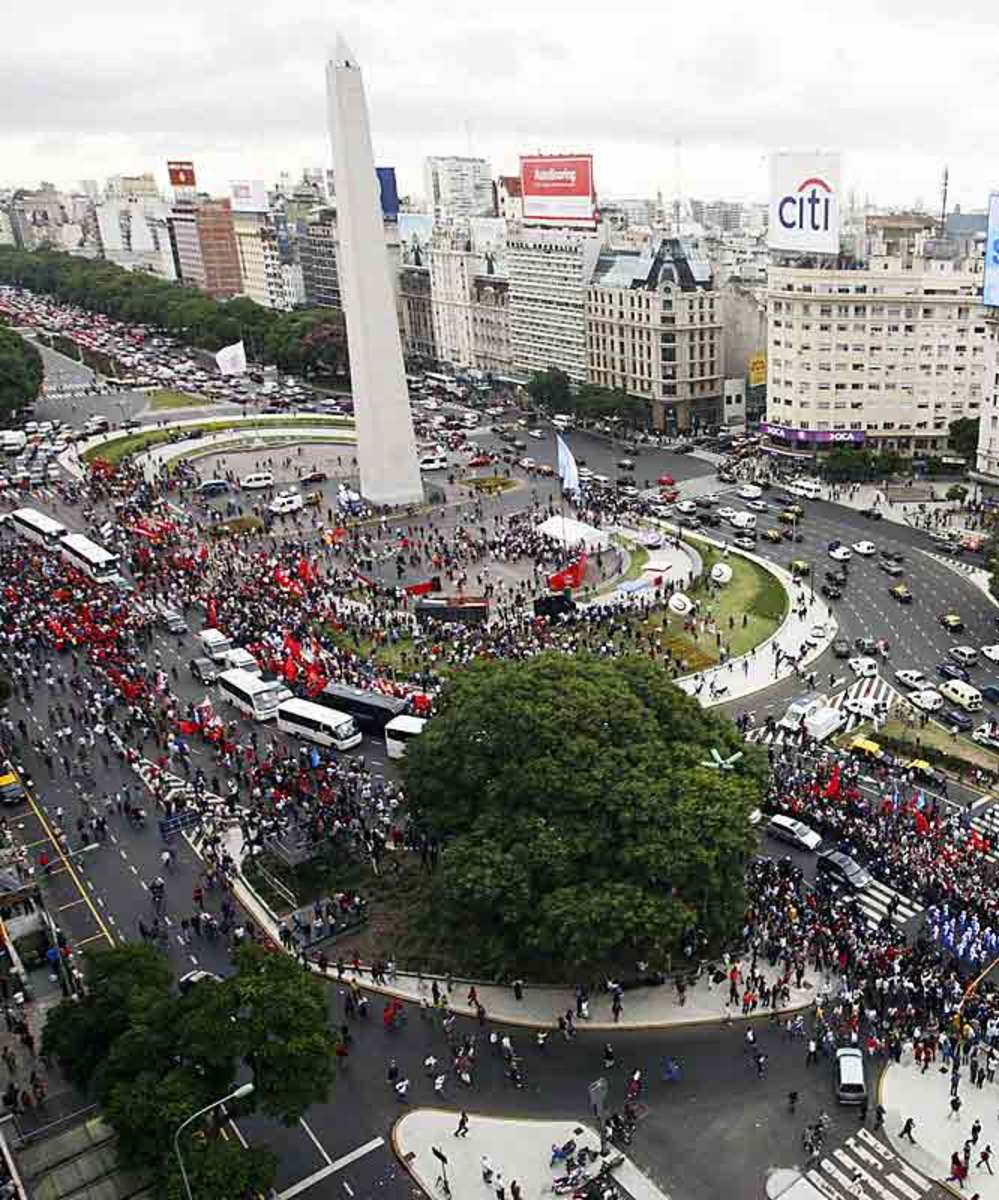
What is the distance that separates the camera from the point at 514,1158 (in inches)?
1134

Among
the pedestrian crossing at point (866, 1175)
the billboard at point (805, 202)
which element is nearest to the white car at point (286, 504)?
the billboard at point (805, 202)

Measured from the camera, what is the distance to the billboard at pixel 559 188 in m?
115

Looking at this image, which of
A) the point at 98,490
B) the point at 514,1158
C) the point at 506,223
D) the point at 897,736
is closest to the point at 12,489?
the point at 98,490

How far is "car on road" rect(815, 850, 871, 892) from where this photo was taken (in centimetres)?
3881

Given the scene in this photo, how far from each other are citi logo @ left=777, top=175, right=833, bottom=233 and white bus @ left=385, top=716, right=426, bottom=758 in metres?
64.5

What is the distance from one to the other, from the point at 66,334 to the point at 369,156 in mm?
126500

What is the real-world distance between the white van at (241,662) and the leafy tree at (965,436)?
62.5 metres

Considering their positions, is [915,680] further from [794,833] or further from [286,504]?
[286,504]

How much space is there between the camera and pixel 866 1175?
1099 inches

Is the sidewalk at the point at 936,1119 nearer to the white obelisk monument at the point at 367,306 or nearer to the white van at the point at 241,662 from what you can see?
the white van at the point at 241,662

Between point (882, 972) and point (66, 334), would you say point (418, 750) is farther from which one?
point (66, 334)

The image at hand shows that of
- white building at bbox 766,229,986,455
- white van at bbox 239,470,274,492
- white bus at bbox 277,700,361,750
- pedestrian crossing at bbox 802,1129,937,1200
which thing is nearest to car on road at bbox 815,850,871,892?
pedestrian crossing at bbox 802,1129,937,1200

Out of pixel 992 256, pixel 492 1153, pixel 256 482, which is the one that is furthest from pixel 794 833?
pixel 256 482

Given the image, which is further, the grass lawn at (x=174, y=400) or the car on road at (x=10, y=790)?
the grass lawn at (x=174, y=400)
